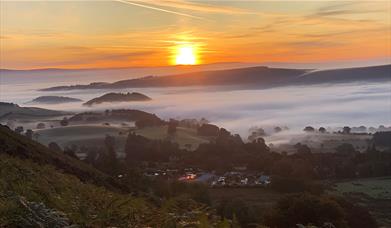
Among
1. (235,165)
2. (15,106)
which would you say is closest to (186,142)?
(235,165)

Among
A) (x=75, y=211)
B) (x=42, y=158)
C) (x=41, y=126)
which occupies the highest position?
(x=41, y=126)

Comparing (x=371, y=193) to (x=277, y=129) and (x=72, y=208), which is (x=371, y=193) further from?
(x=277, y=129)

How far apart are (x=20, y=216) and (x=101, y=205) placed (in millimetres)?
2455

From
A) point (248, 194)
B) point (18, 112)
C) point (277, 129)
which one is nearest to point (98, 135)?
point (18, 112)

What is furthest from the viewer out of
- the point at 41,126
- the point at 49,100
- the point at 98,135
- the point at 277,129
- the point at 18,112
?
the point at 49,100

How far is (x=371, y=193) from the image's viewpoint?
50.5 metres

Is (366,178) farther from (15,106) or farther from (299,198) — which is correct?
(15,106)

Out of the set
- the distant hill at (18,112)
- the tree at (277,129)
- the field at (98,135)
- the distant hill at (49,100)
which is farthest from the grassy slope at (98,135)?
the distant hill at (49,100)

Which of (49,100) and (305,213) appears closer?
(305,213)

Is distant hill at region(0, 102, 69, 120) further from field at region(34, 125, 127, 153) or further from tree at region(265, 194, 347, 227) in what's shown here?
tree at region(265, 194, 347, 227)

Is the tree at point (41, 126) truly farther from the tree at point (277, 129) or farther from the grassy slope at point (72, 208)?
the grassy slope at point (72, 208)

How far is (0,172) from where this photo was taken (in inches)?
375

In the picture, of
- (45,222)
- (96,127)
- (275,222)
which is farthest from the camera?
(96,127)

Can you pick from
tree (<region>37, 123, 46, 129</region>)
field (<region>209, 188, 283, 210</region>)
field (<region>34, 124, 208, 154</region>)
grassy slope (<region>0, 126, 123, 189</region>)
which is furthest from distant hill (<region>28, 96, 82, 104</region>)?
grassy slope (<region>0, 126, 123, 189</region>)
